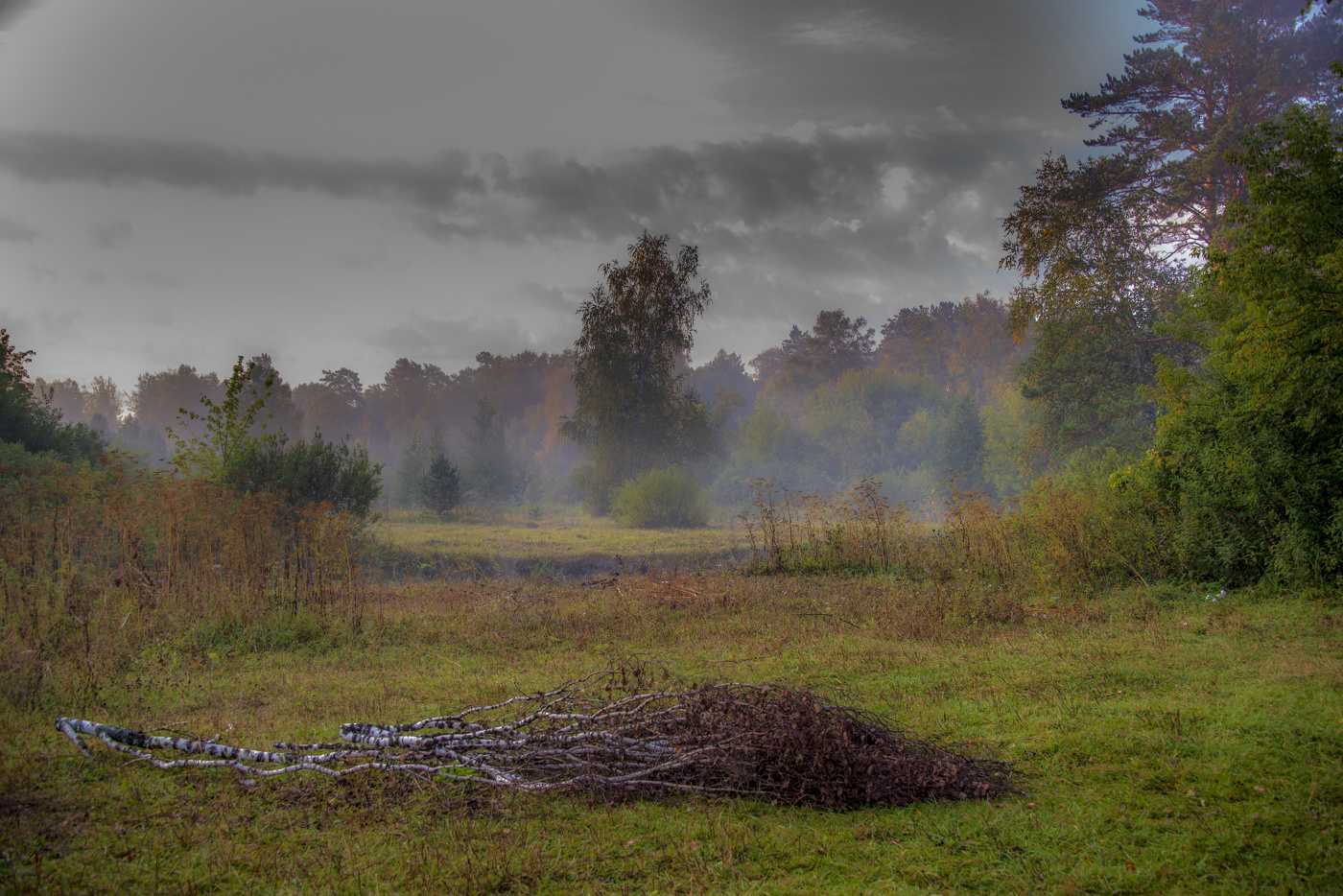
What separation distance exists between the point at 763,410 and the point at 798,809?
52.4 m

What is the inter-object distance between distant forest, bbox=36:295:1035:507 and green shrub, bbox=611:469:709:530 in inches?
361

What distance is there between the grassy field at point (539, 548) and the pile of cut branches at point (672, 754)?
1069cm

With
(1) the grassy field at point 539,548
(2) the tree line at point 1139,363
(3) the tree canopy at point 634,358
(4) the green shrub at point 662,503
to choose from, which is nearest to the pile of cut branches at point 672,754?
(2) the tree line at point 1139,363

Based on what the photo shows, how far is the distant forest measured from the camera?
4347 cm

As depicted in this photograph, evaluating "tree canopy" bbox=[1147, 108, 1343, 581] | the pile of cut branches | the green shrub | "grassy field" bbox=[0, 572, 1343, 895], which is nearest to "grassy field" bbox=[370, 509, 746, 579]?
the green shrub

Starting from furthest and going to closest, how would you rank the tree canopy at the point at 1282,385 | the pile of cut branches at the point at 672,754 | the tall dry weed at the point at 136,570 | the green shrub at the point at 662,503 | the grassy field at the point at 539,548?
the green shrub at the point at 662,503 < the grassy field at the point at 539,548 < the tree canopy at the point at 1282,385 < the tall dry weed at the point at 136,570 < the pile of cut branches at the point at 672,754

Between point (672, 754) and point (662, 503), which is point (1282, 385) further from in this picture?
point (662, 503)

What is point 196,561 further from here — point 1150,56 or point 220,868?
point 1150,56

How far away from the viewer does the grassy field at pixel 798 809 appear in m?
3.00

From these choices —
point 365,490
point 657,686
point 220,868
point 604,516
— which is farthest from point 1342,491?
point 604,516

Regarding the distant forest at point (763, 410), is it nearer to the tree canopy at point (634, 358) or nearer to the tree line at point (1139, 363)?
the tree line at point (1139, 363)

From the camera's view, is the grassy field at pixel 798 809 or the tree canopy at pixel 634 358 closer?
the grassy field at pixel 798 809

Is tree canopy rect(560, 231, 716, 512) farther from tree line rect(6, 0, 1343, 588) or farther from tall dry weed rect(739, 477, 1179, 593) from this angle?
tall dry weed rect(739, 477, 1179, 593)

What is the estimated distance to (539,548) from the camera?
22484 mm
